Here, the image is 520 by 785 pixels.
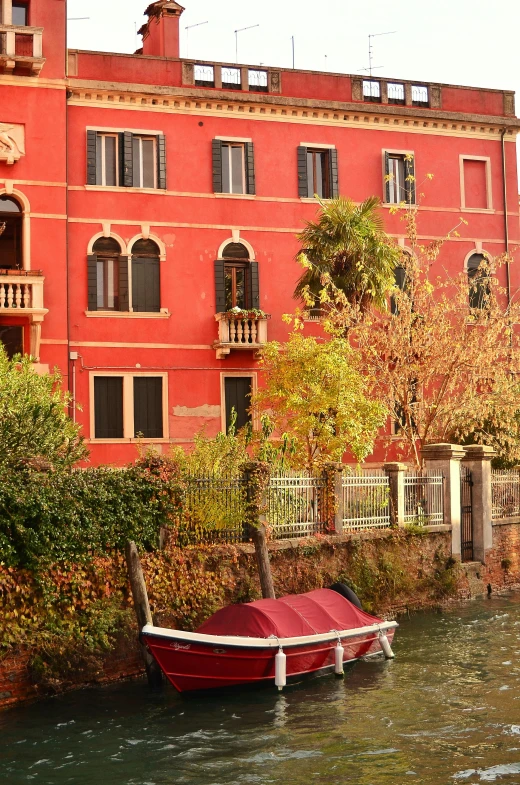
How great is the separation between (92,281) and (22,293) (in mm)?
2375

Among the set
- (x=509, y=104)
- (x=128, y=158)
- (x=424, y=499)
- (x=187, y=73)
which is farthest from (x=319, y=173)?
(x=424, y=499)

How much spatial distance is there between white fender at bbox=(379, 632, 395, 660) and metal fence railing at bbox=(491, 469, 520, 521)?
29.8ft

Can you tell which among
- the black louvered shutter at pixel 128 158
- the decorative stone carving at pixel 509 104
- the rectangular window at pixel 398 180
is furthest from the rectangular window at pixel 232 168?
the decorative stone carving at pixel 509 104

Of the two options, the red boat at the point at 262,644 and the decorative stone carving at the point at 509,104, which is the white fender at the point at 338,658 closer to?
the red boat at the point at 262,644

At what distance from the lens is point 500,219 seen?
35031mm

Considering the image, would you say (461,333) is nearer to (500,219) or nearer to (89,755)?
(500,219)

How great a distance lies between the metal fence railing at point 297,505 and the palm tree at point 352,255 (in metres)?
7.16

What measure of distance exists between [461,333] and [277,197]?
7182 millimetres

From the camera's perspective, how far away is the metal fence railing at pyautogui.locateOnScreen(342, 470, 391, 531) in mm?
22531

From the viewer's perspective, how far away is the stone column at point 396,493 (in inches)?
936

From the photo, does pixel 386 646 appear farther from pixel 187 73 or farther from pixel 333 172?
pixel 187 73

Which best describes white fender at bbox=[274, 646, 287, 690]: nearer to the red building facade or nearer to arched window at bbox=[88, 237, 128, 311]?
the red building facade

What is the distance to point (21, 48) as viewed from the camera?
29.3 m

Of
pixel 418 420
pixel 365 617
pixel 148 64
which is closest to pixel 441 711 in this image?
pixel 365 617
